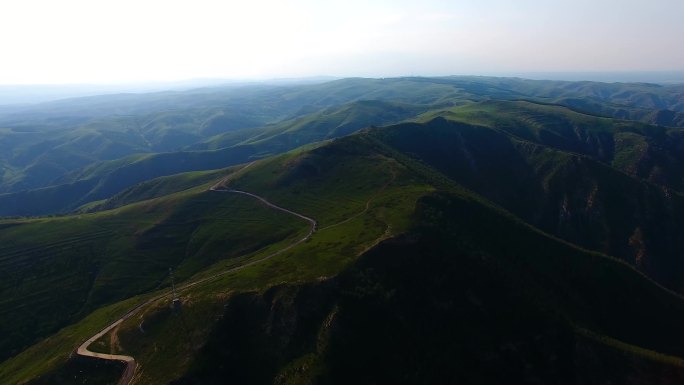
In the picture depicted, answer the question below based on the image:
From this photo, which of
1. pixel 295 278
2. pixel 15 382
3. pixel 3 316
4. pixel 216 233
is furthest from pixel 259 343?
pixel 3 316

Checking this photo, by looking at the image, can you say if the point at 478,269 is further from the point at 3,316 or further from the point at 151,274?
the point at 3,316

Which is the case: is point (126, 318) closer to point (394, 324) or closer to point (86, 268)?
point (86, 268)

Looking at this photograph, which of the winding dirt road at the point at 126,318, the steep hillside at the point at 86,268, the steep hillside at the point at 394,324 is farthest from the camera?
the steep hillside at the point at 86,268

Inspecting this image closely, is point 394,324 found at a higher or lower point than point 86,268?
higher

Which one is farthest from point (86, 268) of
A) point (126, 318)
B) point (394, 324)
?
point (394, 324)

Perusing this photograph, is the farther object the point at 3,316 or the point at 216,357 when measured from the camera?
the point at 3,316

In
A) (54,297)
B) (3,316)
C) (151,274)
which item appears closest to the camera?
(3,316)

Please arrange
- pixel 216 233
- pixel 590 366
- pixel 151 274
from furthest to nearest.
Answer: pixel 216 233 < pixel 151 274 < pixel 590 366

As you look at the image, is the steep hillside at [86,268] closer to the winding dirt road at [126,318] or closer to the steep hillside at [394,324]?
the winding dirt road at [126,318]

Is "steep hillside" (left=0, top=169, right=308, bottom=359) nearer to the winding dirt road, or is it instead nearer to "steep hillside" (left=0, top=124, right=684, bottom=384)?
the winding dirt road

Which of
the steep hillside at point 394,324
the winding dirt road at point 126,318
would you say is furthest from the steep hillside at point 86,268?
the steep hillside at point 394,324

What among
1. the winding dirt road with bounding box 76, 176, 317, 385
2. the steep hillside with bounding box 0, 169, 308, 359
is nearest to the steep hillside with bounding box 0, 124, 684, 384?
the winding dirt road with bounding box 76, 176, 317, 385
